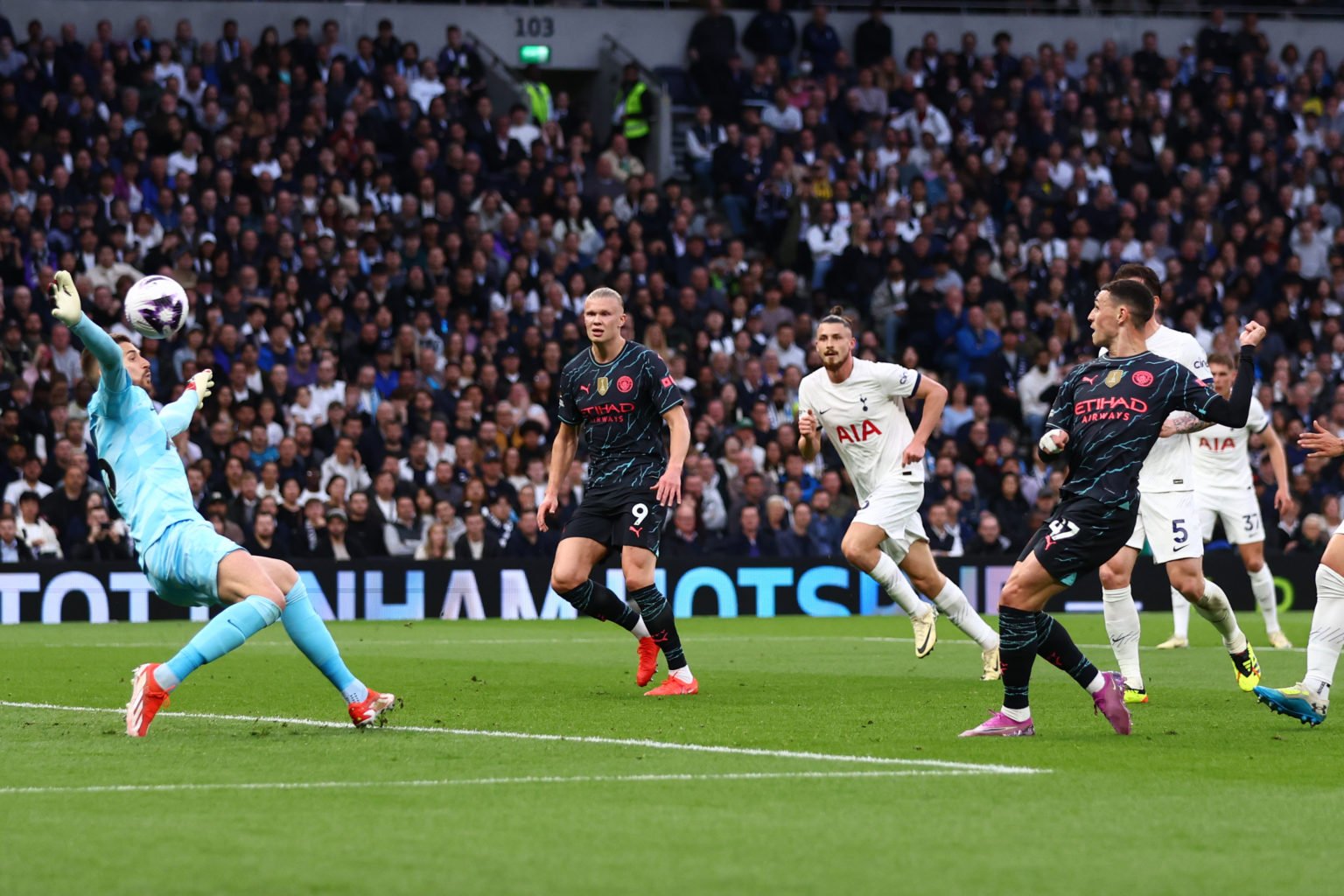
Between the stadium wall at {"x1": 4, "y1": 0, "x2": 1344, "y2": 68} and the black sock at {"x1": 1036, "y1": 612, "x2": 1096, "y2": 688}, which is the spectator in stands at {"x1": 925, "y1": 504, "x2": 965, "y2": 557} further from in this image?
the black sock at {"x1": 1036, "y1": 612, "x2": 1096, "y2": 688}

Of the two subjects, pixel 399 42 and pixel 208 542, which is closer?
pixel 208 542

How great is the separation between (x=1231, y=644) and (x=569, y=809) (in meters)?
6.79

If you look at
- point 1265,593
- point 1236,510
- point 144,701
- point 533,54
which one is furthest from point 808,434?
point 533,54

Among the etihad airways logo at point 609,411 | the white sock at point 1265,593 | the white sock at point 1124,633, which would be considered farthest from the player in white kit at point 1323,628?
the white sock at point 1265,593

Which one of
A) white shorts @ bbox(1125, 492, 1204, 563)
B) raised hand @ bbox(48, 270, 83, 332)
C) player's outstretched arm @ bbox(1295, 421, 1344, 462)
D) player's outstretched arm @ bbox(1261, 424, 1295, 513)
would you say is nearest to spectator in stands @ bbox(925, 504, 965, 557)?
player's outstretched arm @ bbox(1261, 424, 1295, 513)

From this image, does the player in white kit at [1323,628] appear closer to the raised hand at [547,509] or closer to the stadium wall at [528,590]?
the raised hand at [547,509]

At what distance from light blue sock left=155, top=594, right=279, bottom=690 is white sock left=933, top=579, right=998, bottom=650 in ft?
18.5

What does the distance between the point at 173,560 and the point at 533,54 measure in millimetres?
22511

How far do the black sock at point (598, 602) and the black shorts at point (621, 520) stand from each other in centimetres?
29

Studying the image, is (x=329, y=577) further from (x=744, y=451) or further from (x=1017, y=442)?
(x=1017, y=442)

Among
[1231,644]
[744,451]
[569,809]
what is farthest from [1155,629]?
[569,809]

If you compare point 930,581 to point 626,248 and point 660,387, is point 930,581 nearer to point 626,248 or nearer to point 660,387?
point 660,387

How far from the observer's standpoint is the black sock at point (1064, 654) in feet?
32.2

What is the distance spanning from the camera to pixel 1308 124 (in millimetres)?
33250
